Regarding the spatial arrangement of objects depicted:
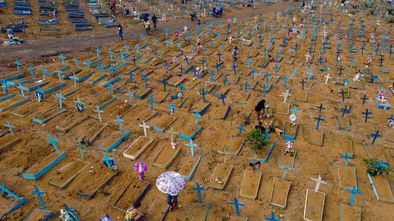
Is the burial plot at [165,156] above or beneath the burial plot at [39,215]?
above

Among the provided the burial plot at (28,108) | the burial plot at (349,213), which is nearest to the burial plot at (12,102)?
the burial plot at (28,108)

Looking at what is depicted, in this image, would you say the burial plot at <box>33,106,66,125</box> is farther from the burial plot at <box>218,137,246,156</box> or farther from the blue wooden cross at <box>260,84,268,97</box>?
the blue wooden cross at <box>260,84,268,97</box>

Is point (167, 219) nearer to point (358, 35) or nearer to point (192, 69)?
point (192, 69)

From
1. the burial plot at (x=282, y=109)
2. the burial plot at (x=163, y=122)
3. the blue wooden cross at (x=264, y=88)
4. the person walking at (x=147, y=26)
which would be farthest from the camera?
the person walking at (x=147, y=26)

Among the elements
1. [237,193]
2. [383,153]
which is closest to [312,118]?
[383,153]

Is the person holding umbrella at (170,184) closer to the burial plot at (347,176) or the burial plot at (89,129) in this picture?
the burial plot at (89,129)

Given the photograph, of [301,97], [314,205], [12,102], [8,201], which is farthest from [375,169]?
[12,102]
